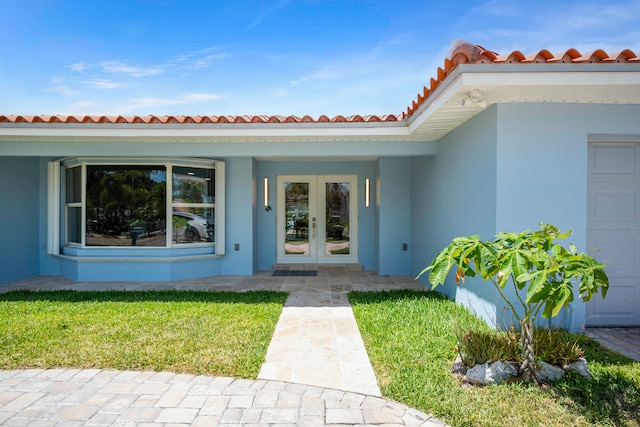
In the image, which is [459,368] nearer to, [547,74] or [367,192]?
[547,74]

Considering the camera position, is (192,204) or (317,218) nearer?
(192,204)

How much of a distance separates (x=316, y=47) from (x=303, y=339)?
720 centimetres

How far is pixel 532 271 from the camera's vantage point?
11.4 feet

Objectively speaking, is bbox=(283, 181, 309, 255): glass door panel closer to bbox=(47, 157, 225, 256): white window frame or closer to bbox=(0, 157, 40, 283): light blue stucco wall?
bbox=(47, 157, 225, 256): white window frame

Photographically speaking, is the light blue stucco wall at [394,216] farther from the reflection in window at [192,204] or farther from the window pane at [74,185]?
the window pane at [74,185]

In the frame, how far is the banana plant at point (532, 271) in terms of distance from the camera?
3.12 metres

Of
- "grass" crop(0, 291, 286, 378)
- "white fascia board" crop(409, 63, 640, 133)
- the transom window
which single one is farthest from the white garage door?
the transom window

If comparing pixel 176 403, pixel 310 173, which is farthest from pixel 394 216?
pixel 176 403

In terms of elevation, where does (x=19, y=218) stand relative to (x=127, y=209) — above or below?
below

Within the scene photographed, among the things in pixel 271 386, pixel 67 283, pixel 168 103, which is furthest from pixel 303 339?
pixel 168 103

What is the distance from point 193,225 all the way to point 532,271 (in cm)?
735

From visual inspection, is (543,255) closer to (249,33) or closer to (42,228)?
(249,33)

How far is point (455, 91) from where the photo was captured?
436cm

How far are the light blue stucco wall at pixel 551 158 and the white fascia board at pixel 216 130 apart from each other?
2182mm
